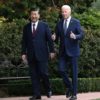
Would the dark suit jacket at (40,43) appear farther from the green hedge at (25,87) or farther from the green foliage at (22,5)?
the green hedge at (25,87)

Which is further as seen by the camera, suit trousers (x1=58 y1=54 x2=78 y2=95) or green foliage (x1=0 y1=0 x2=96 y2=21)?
green foliage (x1=0 y1=0 x2=96 y2=21)

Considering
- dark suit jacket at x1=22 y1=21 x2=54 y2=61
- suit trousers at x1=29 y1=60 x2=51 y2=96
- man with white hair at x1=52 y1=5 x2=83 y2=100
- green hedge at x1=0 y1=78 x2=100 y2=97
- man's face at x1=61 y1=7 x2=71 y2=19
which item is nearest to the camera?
man's face at x1=61 y1=7 x2=71 y2=19

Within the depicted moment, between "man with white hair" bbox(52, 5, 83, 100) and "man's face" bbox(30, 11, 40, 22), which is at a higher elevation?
"man's face" bbox(30, 11, 40, 22)

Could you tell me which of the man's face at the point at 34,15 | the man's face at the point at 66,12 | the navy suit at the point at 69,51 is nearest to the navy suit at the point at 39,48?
the man's face at the point at 34,15

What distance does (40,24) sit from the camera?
1045cm

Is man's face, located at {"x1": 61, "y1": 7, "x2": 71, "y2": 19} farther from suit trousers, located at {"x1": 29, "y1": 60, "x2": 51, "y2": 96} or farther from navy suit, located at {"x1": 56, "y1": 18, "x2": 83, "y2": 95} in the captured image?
suit trousers, located at {"x1": 29, "y1": 60, "x2": 51, "y2": 96}

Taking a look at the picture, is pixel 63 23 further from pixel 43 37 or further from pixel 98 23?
pixel 98 23

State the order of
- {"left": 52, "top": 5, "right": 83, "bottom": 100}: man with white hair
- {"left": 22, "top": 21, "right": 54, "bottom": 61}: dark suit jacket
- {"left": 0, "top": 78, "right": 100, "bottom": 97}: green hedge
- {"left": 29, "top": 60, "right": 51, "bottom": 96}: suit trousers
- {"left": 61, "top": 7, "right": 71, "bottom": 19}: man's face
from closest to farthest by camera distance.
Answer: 1. {"left": 61, "top": 7, "right": 71, "bottom": 19}: man's face
2. {"left": 52, "top": 5, "right": 83, "bottom": 100}: man with white hair
3. {"left": 22, "top": 21, "right": 54, "bottom": 61}: dark suit jacket
4. {"left": 29, "top": 60, "right": 51, "bottom": 96}: suit trousers
5. {"left": 0, "top": 78, "right": 100, "bottom": 97}: green hedge

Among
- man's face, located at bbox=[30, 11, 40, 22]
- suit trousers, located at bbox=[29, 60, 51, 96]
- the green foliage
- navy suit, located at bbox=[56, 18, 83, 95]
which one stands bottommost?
suit trousers, located at bbox=[29, 60, 51, 96]

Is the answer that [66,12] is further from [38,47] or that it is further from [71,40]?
[38,47]

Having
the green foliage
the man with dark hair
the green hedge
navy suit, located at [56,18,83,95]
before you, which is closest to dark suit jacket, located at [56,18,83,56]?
navy suit, located at [56,18,83,95]

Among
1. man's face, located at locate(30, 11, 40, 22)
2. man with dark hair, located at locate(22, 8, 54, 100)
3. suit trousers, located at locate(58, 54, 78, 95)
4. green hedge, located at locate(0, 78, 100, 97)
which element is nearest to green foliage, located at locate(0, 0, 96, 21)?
man with dark hair, located at locate(22, 8, 54, 100)

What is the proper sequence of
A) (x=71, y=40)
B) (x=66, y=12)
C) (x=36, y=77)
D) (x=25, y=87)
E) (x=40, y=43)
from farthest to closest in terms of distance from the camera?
(x=25, y=87)
(x=36, y=77)
(x=40, y=43)
(x=71, y=40)
(x=66, y=12)

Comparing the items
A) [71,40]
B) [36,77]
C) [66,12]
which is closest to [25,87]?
[36,77]
